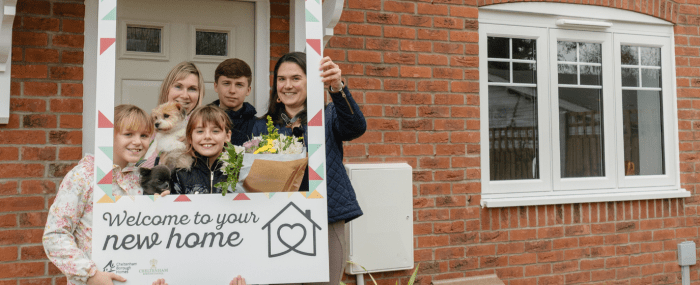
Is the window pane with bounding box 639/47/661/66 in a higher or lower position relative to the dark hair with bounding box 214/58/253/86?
higher

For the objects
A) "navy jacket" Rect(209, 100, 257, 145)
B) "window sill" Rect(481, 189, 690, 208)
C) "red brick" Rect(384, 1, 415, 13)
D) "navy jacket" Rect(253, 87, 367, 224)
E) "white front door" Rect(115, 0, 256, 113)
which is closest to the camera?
"navy jacket" Rect(253, 87, 367, 224)

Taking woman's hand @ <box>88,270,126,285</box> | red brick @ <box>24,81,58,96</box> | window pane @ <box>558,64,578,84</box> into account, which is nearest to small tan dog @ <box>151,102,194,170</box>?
woman's hand @ <box>88,270,126,285</box>

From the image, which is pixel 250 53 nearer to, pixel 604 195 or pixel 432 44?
pixel 432 44

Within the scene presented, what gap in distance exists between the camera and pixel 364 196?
3.04 metres

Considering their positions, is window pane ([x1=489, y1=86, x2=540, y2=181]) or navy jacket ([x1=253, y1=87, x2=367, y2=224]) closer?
navy jacket ([x1=253, y1=87, x2=367, y2=224])

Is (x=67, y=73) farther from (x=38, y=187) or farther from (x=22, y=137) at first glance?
(x=38, y=187)

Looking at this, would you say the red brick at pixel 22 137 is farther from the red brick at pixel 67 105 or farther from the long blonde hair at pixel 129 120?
the long blonde hair at pixel 129 120

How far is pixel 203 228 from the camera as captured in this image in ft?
6.01

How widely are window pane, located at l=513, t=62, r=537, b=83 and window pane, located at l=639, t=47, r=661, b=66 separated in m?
1.02

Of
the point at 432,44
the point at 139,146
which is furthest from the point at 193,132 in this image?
the point at 432,44

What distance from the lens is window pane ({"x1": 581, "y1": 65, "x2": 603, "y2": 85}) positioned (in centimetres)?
382

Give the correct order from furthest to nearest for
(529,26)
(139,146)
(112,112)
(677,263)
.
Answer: (677,263), (529,26), (139,146), (112,112)

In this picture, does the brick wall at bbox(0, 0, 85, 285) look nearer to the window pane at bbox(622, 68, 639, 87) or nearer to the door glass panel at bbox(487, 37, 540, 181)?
the door glass panel at bbox(487, 37, 540, 181)

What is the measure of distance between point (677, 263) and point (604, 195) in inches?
35.1
